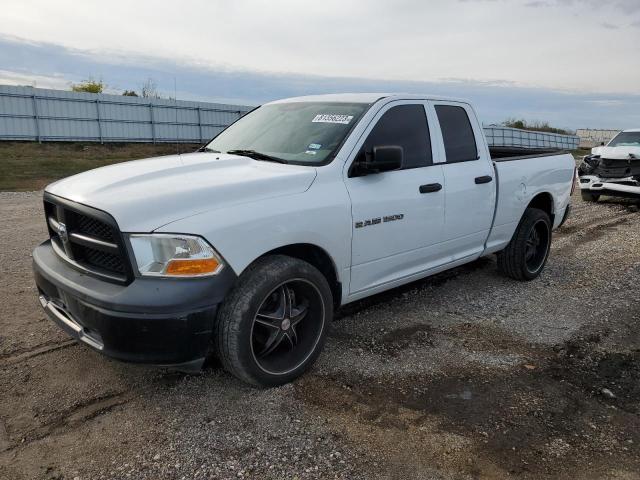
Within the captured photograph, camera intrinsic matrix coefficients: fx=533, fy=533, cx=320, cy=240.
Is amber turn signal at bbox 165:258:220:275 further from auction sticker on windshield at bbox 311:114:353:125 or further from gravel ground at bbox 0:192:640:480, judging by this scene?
auction sticker on windshield at bbox 311:114:353:125

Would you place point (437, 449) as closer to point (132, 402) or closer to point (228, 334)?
point (228, 334)

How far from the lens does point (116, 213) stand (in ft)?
9.70

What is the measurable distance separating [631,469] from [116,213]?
3.09 m

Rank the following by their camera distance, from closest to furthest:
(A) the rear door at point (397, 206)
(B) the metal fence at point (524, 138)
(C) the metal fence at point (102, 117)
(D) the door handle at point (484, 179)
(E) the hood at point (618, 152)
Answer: (A) the rear door at point (397, 206) → (D) the door handle at point (484, 179) → (E) the hood at point (618, 152) → (C) the metal fence at point (102, 117) → (B) the metal fence at point (524, 138)

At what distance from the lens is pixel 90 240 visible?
313 centimetres

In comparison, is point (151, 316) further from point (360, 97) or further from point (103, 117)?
point (103, 117)

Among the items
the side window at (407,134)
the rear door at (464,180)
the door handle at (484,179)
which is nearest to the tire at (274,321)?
the side window at (407,134)

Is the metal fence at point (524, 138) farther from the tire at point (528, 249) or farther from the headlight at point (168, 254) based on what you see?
the headlight at point (168, 254)

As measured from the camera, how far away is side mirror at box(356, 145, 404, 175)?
371 centimetres

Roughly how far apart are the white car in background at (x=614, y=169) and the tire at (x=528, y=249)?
684cm

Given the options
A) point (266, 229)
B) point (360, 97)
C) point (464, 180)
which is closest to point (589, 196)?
point (464, 180)

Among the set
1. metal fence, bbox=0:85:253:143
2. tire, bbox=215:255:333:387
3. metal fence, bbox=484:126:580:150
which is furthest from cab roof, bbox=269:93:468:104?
metal fence, bbox=484:126:580:150

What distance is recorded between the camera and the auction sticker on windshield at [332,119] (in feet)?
13.4

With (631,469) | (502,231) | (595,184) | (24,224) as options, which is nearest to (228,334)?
(631,469)
